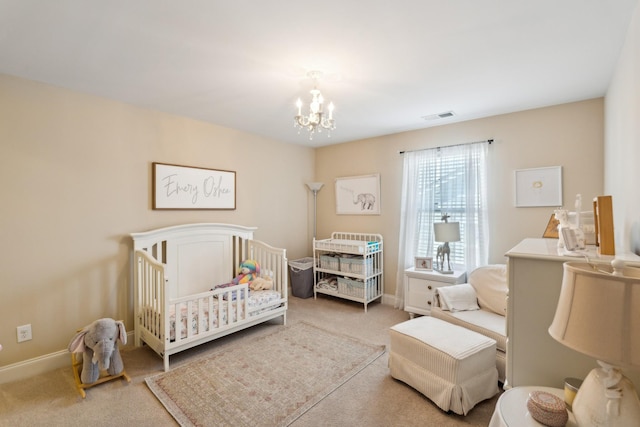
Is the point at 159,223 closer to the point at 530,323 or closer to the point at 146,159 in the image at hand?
the point at 146,159

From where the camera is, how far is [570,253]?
3.90 feet

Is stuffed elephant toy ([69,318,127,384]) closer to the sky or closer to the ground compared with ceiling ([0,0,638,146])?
closer to the ground

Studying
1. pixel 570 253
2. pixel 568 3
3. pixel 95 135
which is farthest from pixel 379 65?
pixel 95 135

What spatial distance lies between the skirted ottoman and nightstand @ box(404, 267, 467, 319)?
990mm

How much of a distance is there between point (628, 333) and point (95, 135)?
345 centimetres

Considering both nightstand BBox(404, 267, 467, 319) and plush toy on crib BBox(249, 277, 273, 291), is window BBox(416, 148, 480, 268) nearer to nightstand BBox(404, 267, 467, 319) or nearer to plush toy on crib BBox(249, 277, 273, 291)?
nightstand BBox(404, 267, 467, 319)

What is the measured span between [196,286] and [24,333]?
4.34 feet

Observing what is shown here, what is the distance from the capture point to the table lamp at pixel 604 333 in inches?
29.3

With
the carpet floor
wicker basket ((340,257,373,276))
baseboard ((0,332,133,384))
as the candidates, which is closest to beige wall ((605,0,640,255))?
the carpet floor

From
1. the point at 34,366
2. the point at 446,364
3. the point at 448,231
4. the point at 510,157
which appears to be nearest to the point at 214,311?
the point at 34,366

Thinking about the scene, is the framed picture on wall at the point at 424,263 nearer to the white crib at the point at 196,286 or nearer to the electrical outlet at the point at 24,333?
the white crib at the point at 196,286

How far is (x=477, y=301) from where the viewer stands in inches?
106

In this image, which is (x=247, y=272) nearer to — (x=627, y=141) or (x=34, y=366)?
(x=34, y=366)

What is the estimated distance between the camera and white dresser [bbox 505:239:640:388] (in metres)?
1.14
